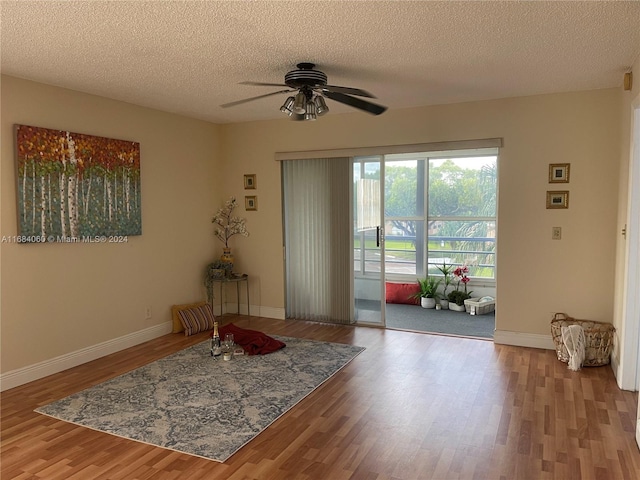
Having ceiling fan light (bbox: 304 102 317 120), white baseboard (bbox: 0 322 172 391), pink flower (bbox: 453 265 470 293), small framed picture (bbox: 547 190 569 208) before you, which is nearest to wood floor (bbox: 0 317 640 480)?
white baseboard (bbox: 0 322 172 391)

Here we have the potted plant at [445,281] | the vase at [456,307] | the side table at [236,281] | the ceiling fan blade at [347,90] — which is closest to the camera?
the ceiling fan blade at [347,90]

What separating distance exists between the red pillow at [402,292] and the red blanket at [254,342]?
2.55 m

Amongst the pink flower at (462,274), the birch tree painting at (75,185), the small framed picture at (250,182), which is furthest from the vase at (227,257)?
the pink flower at (462,274)

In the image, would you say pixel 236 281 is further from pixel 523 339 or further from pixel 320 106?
pixel 523 339

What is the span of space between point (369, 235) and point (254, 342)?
5.90ft

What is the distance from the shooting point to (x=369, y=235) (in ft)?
17.6

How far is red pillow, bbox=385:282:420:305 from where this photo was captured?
6.74 m

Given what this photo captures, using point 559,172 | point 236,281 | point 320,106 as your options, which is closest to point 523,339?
point 559,172

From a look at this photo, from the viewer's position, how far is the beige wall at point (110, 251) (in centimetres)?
367

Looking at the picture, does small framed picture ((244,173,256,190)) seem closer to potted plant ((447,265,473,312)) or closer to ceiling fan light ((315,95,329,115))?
ceiling fan light ((315,95,329,115))

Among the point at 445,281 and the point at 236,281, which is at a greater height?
the point at 236,281

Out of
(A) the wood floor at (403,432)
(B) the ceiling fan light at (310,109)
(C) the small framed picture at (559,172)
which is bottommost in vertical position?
(A) the wood floor at (403,432)

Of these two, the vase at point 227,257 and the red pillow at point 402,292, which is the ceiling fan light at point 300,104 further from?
the red pillow at point 402,292

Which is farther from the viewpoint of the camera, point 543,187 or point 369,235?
point 369,235
